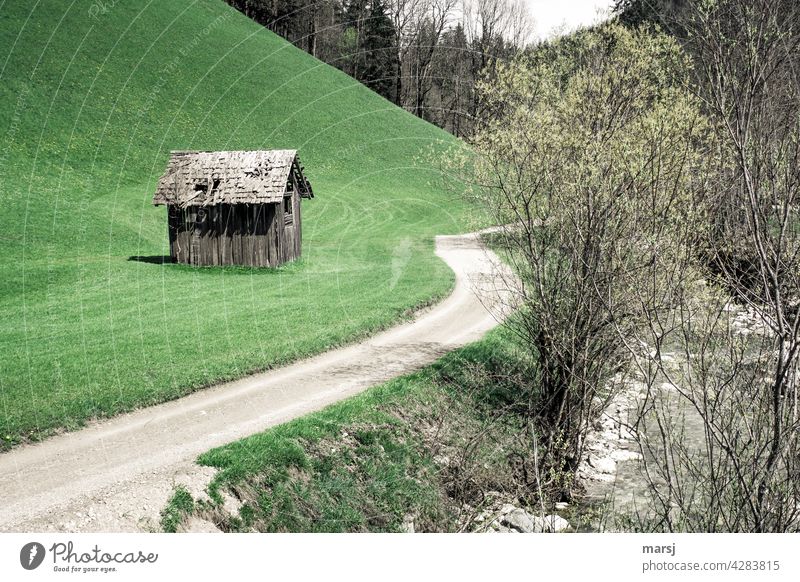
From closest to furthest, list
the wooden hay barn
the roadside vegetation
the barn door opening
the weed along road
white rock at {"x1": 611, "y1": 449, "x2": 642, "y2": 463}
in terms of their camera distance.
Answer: the weed along road, the roadside vegetation, white rock at {"x1": 611, "y1": 449, "x2": 642, "y2": 463}, the wooden hay barn, the barn door opening

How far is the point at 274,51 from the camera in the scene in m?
55.8

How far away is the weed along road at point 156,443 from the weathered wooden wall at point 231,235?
10704 millimetres

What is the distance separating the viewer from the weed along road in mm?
8547

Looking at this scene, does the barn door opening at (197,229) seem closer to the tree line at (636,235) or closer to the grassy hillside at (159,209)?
the grassy hillside at (159,209)

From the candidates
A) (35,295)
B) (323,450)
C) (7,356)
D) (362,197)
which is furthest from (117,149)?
(323,450)

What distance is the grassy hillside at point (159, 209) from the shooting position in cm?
1534

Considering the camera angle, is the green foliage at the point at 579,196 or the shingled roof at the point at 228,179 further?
the shingled roof at the point at 228,179

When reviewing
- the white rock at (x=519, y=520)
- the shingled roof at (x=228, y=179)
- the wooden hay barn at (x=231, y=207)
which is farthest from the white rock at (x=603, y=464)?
the shingled roof at (x=228, y=179)

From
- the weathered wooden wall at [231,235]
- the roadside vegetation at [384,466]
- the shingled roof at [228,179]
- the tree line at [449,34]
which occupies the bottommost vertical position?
the roadside vegetation at [384,466]

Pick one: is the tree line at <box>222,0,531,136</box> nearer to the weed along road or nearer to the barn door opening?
the weed along road

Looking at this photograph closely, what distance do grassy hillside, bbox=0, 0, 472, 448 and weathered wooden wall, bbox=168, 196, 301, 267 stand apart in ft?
3.87

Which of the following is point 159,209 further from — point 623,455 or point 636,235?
point 636,235

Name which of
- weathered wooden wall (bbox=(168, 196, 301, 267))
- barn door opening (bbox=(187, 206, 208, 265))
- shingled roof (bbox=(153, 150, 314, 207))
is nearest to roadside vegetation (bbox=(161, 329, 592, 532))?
weathered wooden wall (bbox=(168, 196, 301, 267))
